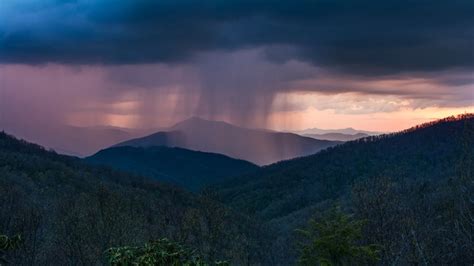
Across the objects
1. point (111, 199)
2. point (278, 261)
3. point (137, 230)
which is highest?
point (111, 199)

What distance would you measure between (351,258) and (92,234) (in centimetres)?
2667

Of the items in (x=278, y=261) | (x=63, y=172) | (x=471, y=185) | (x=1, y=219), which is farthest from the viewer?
(x=63, y=172)

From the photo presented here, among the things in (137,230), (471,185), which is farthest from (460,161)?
(137,230)


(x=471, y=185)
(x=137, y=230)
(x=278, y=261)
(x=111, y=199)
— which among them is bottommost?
(x=278, y=261)

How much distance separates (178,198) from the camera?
16975 centimetres

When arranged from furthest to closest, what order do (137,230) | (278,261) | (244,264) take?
(278,261) < (244,264) < (137,230)

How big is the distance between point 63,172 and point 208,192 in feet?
409

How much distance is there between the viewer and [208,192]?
45875mm

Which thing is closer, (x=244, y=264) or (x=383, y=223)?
(x=383, y=223)

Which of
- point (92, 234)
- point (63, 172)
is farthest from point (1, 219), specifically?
point (63, 172)

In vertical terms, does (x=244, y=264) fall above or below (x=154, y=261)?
below

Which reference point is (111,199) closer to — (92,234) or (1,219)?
(92,234)

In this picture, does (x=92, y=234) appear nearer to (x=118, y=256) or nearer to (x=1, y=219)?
(x=1, y=219)

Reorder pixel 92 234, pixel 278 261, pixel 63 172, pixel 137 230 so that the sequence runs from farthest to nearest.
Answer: pixel 63 172
pixel 278 261
pixel 137 230
pixel 92 234
